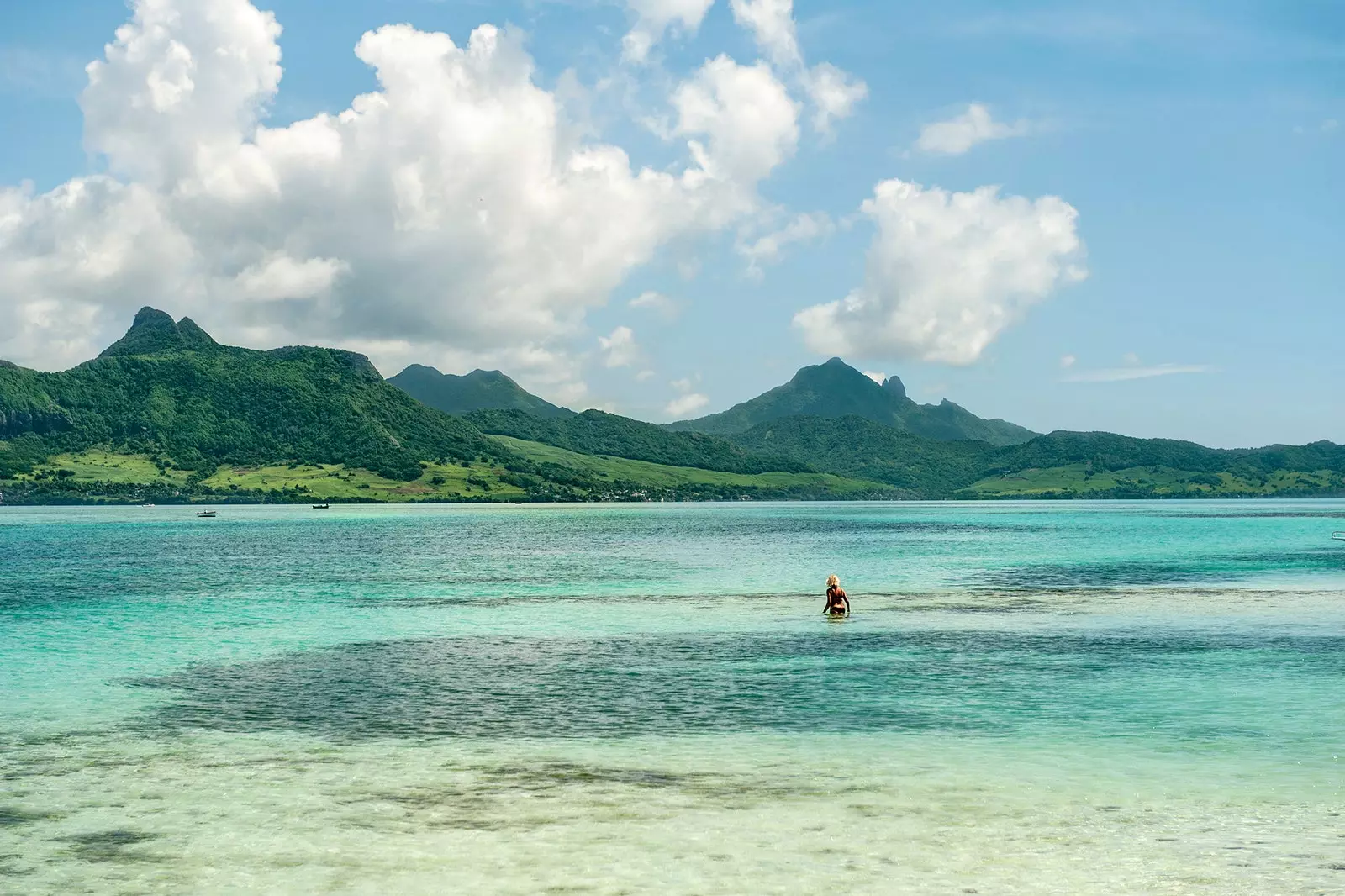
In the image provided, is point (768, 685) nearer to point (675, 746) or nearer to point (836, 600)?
point (675, 746)

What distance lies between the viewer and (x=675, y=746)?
89.5 feet

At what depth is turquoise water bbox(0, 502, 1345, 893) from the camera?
1775 centimetres

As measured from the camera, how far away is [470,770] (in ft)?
80.6

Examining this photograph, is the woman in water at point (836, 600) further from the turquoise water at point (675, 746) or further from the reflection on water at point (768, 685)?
the reflection on water at point (768, 685)

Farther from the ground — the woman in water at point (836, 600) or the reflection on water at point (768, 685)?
the woman in water at point (836, 600)

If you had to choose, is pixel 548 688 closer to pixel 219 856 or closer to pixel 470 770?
pixel 470 770

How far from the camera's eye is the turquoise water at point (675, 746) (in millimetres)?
17750

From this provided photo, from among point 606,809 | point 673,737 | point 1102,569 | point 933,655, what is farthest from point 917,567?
point 606,809

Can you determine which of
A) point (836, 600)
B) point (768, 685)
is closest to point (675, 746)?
point (768, 685)

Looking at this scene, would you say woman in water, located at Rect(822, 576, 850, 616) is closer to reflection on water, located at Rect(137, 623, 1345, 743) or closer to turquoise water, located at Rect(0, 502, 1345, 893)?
turquoise water, located at Rect(0, 502, 1345, 893)

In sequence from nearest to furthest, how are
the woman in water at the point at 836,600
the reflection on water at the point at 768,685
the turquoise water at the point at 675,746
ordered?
the turquoise water at the point at 675,746 < the reflection on water at the point at 768,685 < the woman in water at the point at 836,600

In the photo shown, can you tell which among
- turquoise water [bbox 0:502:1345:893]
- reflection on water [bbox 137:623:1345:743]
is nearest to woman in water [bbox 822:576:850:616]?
turquoise water [bbox 0:502:1345:893]

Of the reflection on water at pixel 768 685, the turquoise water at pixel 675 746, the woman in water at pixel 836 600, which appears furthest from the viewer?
the woman in water at pixel 836 600

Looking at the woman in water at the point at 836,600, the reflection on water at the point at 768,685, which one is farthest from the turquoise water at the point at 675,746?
the woman in water at the point at 836,600
